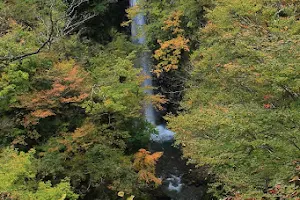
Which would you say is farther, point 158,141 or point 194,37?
point 158,141

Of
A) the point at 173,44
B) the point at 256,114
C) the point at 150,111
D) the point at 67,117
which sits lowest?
the point at 256,114

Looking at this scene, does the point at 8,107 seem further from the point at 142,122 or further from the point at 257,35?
the point at 257,35

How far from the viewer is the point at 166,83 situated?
17.2m

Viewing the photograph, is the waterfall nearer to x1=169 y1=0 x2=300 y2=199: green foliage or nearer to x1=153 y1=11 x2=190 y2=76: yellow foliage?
x1=153 y1=11 x2=190 y2=76: yellow foliage

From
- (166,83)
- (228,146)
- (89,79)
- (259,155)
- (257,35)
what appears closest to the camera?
(259,155)

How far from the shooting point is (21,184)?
737 centimetres

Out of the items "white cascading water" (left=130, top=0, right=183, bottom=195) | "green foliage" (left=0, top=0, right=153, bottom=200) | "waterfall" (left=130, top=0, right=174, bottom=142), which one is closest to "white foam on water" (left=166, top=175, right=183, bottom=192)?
"white cascading water" (left=130, top=0, right=183, bottom=195)

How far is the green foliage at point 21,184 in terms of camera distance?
6.70m

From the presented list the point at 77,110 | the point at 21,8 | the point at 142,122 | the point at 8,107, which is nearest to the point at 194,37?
the point at 142,122

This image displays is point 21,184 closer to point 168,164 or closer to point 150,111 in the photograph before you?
point 168,164

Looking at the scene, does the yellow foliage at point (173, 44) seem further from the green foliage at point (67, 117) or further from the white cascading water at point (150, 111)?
the green foliage at point (67, 117)

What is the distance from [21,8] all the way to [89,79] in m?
5.29

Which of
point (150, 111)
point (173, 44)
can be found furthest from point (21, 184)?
point (150, 111)

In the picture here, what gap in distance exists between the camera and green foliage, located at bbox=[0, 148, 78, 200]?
6695 mm
